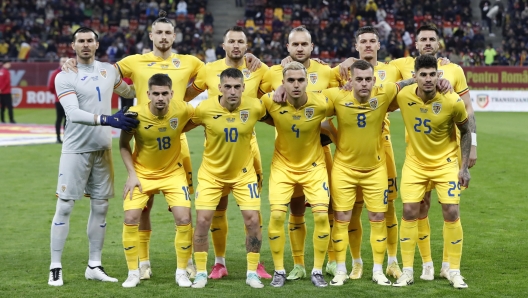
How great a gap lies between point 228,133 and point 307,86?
3.75ft

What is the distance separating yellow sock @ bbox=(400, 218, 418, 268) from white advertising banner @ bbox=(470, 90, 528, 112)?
2325 cm

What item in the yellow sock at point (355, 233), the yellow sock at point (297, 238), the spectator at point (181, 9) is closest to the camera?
the yellow sock at point (297, 238)

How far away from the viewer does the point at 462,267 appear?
860cm

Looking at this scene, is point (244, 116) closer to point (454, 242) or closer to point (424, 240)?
point (424, 240)

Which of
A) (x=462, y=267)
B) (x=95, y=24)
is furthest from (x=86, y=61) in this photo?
(x=95, y=24)

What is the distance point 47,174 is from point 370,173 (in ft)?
31.3

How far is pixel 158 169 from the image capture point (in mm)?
8117

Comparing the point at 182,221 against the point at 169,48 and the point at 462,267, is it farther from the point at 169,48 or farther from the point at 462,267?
the point at 462,267

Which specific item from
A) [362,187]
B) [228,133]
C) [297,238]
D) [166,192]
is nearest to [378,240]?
[362,187]

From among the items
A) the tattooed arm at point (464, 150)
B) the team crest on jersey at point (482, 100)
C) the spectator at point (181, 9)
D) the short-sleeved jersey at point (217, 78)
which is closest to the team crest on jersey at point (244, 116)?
the short-sleeved jersey at point (217, 78)

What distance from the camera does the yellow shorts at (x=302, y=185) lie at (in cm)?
790

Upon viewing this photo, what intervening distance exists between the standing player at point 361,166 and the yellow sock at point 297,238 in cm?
41

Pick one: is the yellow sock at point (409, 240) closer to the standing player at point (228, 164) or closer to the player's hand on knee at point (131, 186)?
Answer: the standing player at point (228, 164)

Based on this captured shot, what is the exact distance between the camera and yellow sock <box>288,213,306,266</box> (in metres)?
8.27
